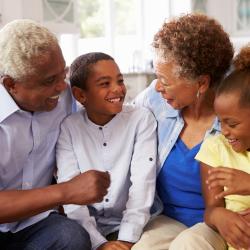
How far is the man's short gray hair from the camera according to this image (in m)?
1.43

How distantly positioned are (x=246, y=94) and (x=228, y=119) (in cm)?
9

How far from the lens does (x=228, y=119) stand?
4.46 ft

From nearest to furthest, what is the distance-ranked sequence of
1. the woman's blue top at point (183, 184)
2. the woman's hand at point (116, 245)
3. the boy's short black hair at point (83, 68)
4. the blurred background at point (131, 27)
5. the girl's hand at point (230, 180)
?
the girl's hand at point (230, 180) < the woman's hand at point (116, 245) < the woman's blue top at point (183, 184) < the boy's short black hair at point (83, 68) < the blurred background at point (131, 27)

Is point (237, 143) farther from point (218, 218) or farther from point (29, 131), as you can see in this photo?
point (29, 131)

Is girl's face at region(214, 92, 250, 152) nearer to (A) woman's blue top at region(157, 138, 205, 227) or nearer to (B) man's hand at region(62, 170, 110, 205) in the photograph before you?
(A) woman's blue top at region(157, 138, 205, 227)

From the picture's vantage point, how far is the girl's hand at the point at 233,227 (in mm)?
1281

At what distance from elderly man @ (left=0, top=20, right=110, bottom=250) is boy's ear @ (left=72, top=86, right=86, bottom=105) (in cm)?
10

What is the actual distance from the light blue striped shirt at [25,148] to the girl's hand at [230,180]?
0.62 metres

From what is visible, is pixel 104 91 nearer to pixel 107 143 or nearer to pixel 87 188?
pixel 107 143

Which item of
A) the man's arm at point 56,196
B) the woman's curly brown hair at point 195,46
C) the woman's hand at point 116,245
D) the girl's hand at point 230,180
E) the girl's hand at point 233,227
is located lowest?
the woman's hand at point 116,245

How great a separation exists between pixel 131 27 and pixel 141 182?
321 cm

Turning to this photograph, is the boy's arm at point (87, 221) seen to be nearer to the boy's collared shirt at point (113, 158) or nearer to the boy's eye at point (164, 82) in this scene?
the boy's collared shirt at point (113, 158)

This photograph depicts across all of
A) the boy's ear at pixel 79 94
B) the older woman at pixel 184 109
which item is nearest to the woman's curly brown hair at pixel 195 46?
the older woman at pixel 184 109

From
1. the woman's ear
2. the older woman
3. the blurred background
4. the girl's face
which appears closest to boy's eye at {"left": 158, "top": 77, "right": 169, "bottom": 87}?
the older woman
